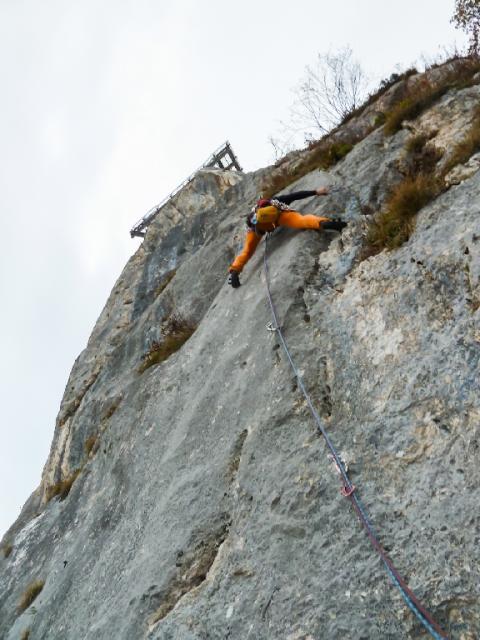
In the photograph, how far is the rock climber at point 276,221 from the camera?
783 cm

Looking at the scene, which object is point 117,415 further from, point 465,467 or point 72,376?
point 465,467

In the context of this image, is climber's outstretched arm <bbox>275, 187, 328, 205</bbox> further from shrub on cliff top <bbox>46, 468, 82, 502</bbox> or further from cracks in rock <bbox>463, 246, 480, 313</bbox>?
shrub on cliff top <bbox>46, 468, 82, 502</bbox>

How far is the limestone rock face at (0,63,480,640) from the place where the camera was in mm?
4129

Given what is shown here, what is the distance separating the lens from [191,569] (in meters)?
→ 5.66

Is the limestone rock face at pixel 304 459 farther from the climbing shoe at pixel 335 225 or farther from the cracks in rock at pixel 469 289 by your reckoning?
the climbing shoe at pixel 335 225

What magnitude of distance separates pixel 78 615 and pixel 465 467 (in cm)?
555

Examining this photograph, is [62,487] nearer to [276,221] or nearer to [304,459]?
[276,221]

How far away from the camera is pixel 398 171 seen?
309 inches

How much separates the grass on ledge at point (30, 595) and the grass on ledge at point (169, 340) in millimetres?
3909

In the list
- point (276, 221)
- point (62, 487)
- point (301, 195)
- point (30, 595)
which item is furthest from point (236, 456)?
point (62, 487)

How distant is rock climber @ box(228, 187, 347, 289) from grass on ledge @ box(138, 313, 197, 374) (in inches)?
65.8

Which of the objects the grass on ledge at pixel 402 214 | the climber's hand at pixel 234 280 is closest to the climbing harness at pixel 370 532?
the grass on ledge at pixel 402 214

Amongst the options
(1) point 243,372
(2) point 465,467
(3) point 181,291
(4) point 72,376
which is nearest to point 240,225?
(3) point 181,291

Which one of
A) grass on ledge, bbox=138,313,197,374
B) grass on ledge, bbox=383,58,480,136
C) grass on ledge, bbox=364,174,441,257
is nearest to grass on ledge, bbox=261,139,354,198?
grass on ledge, bbox=383,58,480,136
